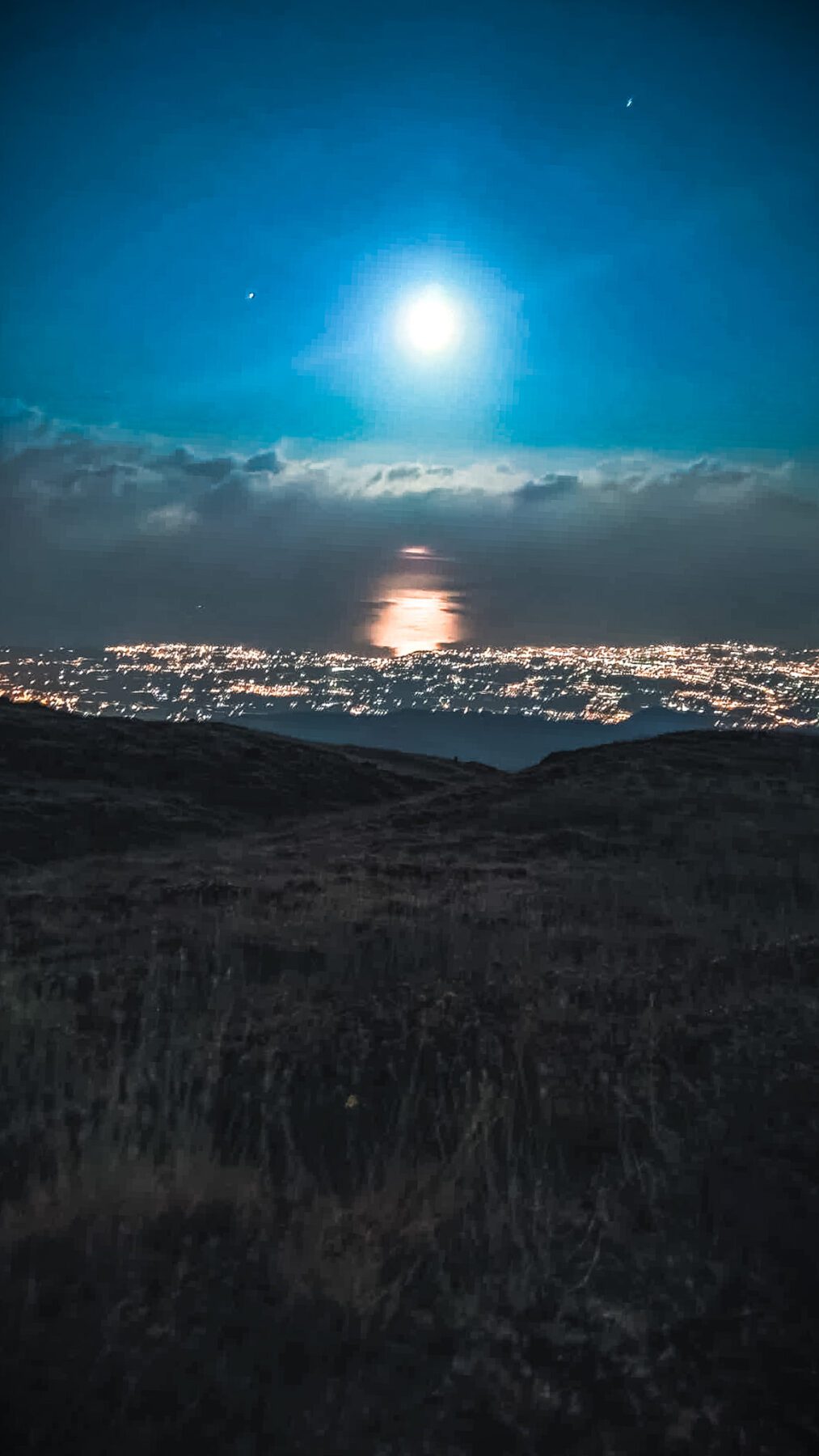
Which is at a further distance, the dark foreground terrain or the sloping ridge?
the sloping ridge

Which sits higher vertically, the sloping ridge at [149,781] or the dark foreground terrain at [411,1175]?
the sloping ridge at [149,781]

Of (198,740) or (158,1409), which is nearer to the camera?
(158,1409)

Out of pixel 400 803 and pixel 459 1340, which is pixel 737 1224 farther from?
pixel 400 803

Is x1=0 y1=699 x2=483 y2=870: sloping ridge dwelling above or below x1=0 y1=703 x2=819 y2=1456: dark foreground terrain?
above

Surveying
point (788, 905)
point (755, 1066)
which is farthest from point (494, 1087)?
point (788, 905)

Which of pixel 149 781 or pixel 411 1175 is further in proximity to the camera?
pixel 149 781

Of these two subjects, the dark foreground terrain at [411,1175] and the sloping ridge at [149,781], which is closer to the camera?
the dark foreground terrain at [411,1175]

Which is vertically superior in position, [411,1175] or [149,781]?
[149,781]

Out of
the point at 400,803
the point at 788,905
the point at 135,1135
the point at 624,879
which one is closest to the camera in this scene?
the point at 135,1135
